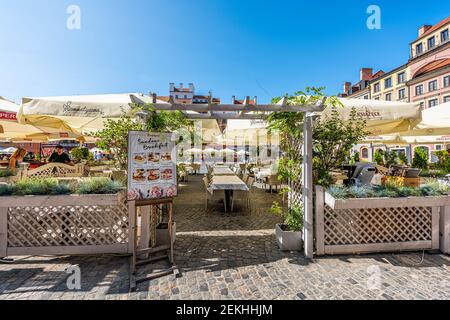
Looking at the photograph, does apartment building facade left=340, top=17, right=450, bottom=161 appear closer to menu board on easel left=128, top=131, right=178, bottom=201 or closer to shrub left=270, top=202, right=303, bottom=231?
shrub left=270, top=202, right=303, bottom=231

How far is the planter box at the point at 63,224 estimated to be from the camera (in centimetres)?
330

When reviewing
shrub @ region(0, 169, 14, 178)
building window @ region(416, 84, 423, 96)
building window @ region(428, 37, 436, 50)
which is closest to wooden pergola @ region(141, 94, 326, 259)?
shrub @ region(0, 169, 14, 178)

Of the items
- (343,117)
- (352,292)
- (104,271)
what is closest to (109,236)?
(104,271)

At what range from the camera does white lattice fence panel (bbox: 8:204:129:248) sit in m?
3.38

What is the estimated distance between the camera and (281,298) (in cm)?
251

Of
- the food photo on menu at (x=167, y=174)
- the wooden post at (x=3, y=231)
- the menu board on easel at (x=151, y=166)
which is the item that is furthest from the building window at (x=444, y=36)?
the wooden post at (x=3, y=231)

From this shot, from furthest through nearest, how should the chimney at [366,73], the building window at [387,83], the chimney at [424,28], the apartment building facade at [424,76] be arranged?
the chimney at [366,73], the building window at [387,83], the chimney at [424,28], the apartment building facade at [424,76]

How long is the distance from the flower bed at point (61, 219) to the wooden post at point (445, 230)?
5.18 m

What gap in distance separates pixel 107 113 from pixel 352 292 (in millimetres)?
4479

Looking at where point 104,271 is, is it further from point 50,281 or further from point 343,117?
point 343,117

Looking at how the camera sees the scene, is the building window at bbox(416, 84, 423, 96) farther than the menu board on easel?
Yes

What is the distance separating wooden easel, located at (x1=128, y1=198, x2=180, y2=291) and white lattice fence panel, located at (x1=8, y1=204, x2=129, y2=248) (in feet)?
0.84

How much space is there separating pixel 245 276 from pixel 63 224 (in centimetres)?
294

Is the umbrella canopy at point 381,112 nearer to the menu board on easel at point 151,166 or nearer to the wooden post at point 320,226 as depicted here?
the wooden post at point 320,226
